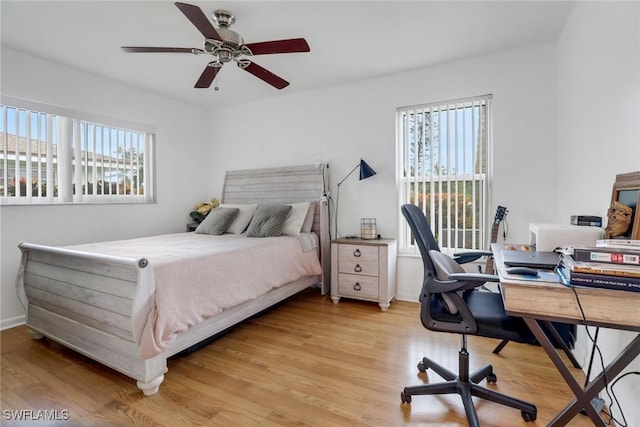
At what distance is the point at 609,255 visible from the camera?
1.00m

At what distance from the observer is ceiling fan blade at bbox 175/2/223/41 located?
60.7 inches

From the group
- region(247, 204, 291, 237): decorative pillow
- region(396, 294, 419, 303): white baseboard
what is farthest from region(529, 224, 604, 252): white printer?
region(247, 204, 291, 237): decorative pillow

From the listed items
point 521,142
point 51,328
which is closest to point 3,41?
point 51,328

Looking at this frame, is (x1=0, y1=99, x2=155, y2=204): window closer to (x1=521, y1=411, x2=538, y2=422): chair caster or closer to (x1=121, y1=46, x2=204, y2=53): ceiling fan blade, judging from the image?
(x1=121, y1=46, x2=204, y2=53): ceiling fan blade

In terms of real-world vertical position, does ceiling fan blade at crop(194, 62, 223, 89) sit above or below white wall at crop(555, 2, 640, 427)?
above

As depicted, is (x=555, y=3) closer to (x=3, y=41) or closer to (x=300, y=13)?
(x=300, y=13)

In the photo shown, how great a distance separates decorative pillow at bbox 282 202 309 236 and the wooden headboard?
0.72 feet

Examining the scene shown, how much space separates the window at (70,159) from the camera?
2.70 m

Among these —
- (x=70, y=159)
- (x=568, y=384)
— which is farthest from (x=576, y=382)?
(x=70, y=159)

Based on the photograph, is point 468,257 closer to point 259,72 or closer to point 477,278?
point 477,278

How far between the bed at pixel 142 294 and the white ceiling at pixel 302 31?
5.76ft

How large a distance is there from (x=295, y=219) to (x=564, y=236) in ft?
7.71

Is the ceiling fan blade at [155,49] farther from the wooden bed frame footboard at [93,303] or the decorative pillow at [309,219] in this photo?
the decorative pillow at [309,219]

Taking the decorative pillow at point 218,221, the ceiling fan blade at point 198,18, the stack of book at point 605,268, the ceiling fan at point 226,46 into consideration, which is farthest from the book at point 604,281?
the decorative pillow at point 218,221
